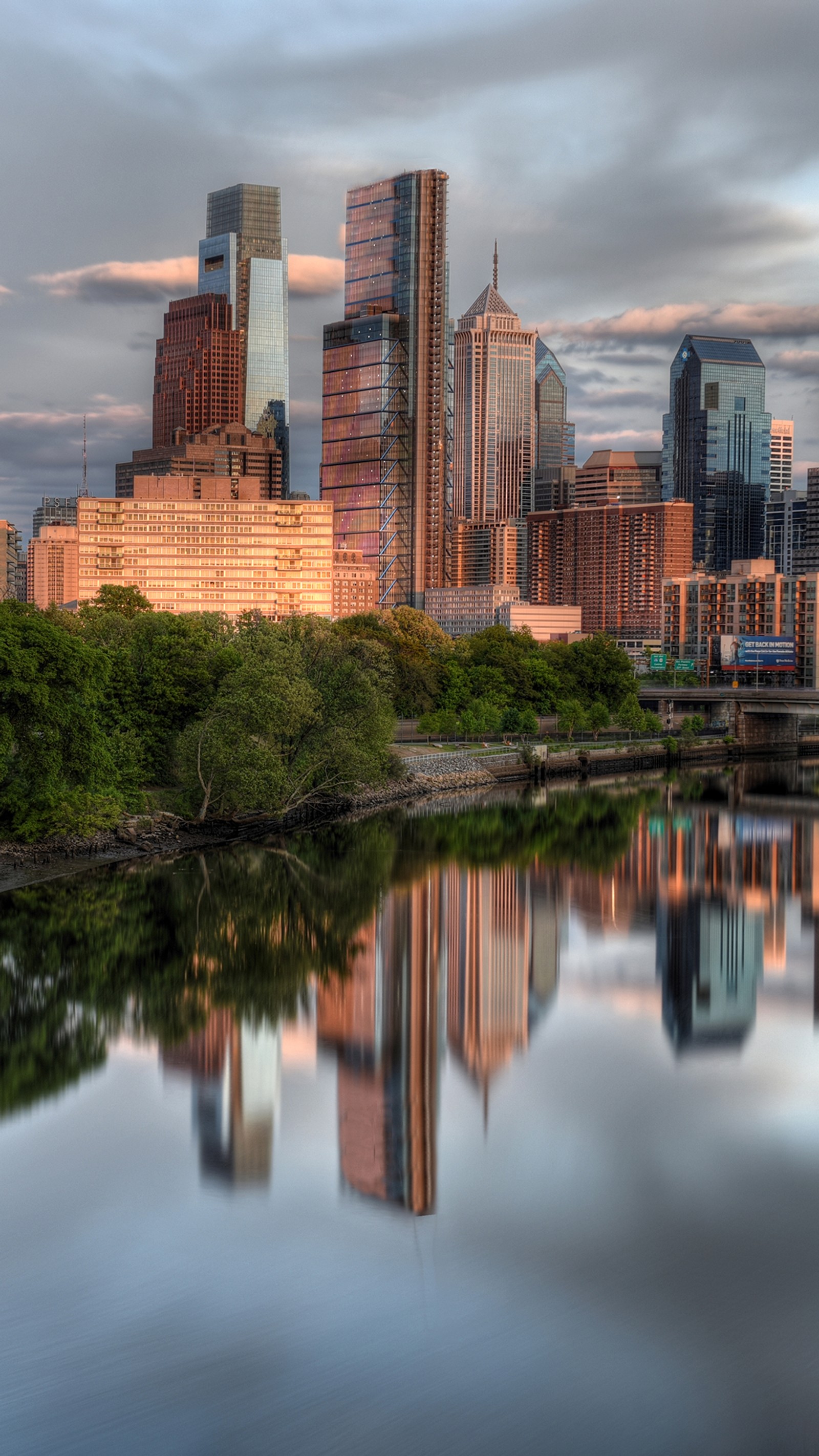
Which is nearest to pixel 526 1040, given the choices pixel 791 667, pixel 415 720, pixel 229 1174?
pixel 229 1174

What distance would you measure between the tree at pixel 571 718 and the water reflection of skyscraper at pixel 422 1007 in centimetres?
5027

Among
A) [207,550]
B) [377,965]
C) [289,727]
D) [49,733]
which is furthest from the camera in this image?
[207,550]

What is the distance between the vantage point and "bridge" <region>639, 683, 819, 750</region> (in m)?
104

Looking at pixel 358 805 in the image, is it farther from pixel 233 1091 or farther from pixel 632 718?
pixel 632 718

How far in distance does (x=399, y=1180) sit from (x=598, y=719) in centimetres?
7730

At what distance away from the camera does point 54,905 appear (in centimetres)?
3459

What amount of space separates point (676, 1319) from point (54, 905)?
2326cm

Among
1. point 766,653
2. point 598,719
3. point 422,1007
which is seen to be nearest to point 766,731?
point 766,653

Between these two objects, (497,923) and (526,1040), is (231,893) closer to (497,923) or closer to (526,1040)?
(497,923)

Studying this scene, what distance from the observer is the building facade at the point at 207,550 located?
15750 centimetres

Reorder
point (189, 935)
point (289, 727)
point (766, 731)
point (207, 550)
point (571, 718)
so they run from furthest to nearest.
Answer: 1. point (207, 550)
2. point (766, 731)
3. point (571, 718)
4. point (289, 727)
5. point (189, 935)

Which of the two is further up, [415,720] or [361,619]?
[361,619]

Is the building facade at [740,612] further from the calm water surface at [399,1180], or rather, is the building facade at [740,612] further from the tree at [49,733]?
the calm water surface at [399,1180]

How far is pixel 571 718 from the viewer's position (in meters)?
91.8
